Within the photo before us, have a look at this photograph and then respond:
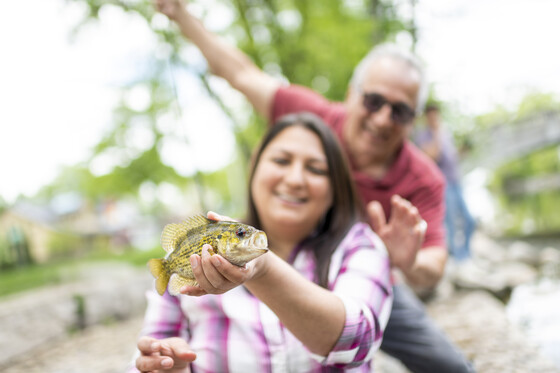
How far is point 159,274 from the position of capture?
148 centimetres

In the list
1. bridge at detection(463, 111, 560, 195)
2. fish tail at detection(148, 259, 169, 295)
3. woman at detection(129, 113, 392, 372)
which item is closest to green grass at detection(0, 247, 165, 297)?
woman at detection(129, 113, 392, 372)

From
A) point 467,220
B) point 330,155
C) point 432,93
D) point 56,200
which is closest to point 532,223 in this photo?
point 432,93

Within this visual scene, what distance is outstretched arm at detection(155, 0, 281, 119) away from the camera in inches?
133

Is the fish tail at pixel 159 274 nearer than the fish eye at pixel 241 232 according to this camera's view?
No

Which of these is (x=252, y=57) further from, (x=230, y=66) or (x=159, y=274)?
(x=159, y=274)

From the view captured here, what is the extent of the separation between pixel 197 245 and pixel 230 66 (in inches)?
99.5

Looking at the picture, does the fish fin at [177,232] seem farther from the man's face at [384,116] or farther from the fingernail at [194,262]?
the man's face at [384,116]

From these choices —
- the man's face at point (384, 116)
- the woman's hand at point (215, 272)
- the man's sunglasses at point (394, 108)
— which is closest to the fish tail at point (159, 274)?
the woman's hand at point (215, 272)

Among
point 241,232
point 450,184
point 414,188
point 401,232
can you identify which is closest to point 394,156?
point 414,188

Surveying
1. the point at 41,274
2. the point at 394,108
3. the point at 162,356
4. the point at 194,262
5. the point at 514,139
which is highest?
the point at 394,108

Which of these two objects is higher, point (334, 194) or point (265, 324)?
point (334, 194)

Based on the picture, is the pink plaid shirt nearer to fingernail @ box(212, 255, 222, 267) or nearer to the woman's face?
the woman's face

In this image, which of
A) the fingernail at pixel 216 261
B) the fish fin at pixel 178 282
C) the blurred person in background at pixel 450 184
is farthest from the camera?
the blurred person in background at pixel 450 184

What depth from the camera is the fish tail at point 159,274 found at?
147 cm
